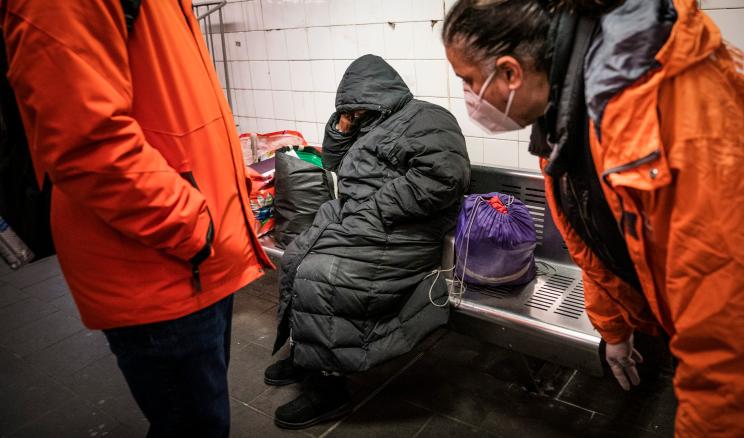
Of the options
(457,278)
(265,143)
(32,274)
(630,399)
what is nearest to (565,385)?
(630,399)

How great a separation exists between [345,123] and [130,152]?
1.75 m

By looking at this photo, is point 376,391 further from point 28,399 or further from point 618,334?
point 28,399

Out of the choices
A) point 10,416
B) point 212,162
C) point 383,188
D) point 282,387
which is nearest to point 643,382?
point 383,188

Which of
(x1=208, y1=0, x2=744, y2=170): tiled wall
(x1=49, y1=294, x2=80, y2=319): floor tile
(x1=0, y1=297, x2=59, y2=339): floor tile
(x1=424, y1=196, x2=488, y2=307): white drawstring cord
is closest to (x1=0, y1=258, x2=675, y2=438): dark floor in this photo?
(x1=0, y1=297, x2=59, y2=339): floor tile

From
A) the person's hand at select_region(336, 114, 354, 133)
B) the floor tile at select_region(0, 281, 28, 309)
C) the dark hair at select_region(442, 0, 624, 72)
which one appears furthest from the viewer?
the floor tile at select_region(0, 281, 28, 309)

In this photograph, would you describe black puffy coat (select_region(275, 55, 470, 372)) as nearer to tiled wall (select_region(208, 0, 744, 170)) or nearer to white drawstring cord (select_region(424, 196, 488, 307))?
white drawstring cord (select_region(424, 196, 488, 307))

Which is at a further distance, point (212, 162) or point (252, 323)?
point (252, 323)

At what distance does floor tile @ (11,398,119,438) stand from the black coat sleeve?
5.11 feet

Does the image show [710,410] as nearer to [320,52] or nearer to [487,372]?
[487,372]

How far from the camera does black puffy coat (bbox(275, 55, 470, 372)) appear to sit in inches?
91.7

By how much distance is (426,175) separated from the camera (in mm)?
2402

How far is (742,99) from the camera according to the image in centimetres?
96

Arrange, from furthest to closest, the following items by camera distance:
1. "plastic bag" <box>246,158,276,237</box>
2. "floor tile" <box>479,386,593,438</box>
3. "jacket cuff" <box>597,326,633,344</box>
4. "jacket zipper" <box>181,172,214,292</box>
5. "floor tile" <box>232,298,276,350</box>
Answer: "plastic bag" <box>246,158,276,237</box> < "floor tile" <box>232,298,276,350</box> < "floor tile" <box>479,386,593,438</box> < "jacket cuff" <box>597,326,633,344</box> < "jacket zipper" <box>181,172,214,292</box>

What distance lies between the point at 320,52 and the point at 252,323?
68.9 inches
